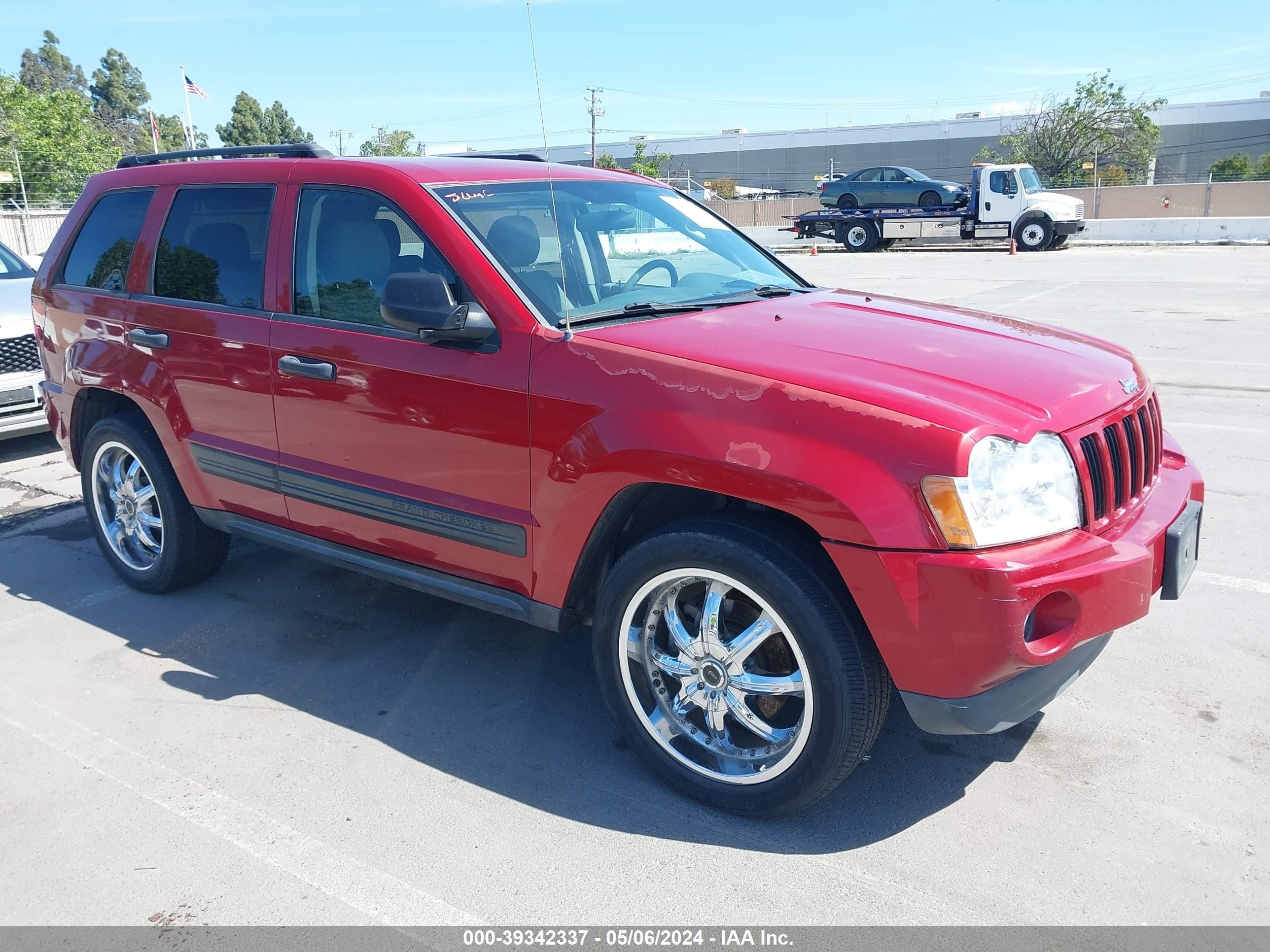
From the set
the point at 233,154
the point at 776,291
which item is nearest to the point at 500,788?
the point at 776,291

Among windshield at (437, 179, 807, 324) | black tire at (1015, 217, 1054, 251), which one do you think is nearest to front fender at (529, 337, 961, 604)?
Answer: windshield at (437, 179, 807, 324)

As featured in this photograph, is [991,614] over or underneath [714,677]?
over

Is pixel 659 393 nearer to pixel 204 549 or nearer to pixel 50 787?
pixel 50 787

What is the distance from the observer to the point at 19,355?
7215 millimetres

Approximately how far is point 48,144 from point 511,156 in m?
49.4

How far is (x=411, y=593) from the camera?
15.8 feet

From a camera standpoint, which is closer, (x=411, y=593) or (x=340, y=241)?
(x=340, y=241)

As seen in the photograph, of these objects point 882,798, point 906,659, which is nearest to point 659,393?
point 906,659

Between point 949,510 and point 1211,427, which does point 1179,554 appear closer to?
point 949,510

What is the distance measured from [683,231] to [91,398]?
300 centimetres

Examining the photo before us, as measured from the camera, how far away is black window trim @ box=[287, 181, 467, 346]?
11.3ft

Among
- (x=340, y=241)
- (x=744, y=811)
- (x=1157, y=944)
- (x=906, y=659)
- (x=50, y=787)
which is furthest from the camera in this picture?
(x=340, y=241)

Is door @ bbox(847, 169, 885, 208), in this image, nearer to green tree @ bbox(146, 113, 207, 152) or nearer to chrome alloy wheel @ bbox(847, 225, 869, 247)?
chrome alloy wheel @ bbox(847, 225, 869, 247)

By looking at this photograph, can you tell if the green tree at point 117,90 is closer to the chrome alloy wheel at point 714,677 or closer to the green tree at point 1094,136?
the green tree at point 1094,136
